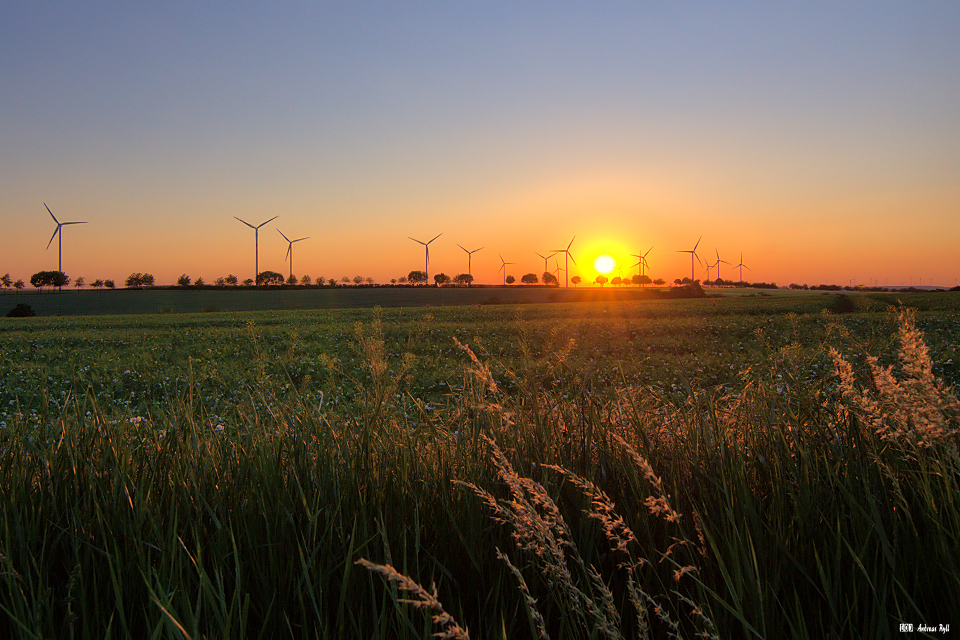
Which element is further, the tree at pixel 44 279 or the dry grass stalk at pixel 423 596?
the tree at pixel 44 279

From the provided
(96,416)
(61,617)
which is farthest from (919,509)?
(96,416)

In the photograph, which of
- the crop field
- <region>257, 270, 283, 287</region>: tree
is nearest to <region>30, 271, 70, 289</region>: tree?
<region>257, 270, 283, 287</region>: tree

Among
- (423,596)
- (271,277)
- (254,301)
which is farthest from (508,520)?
(271,277)

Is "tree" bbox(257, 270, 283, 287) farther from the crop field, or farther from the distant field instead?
the crop field

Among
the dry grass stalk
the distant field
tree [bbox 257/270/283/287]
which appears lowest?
the dry grass stalk

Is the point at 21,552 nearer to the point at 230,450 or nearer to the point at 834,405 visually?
the point at 230,450

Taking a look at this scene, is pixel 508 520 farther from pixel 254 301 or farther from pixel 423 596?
pixel 254 301

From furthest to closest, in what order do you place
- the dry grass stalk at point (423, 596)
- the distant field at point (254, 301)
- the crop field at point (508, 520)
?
the distant field at point (254, 301) < the crop field at point (508, 520) < the dry grass stalk at point (423, 596)

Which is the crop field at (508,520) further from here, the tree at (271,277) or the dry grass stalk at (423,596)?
the tree at (271,277)

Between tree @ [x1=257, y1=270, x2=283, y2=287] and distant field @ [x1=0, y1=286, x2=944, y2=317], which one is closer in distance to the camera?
distant field @ [x1=0, y1=286, x2=944, y2=317]

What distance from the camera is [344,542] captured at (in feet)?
7.34

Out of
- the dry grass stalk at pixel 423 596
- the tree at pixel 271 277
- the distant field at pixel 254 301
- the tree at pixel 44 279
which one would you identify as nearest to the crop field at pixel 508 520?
the dry grass stalk at pixel 423 596

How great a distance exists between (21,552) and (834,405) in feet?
13.3

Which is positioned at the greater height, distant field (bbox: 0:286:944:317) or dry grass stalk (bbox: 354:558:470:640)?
distant field (bbox: 0:286:944:317)
